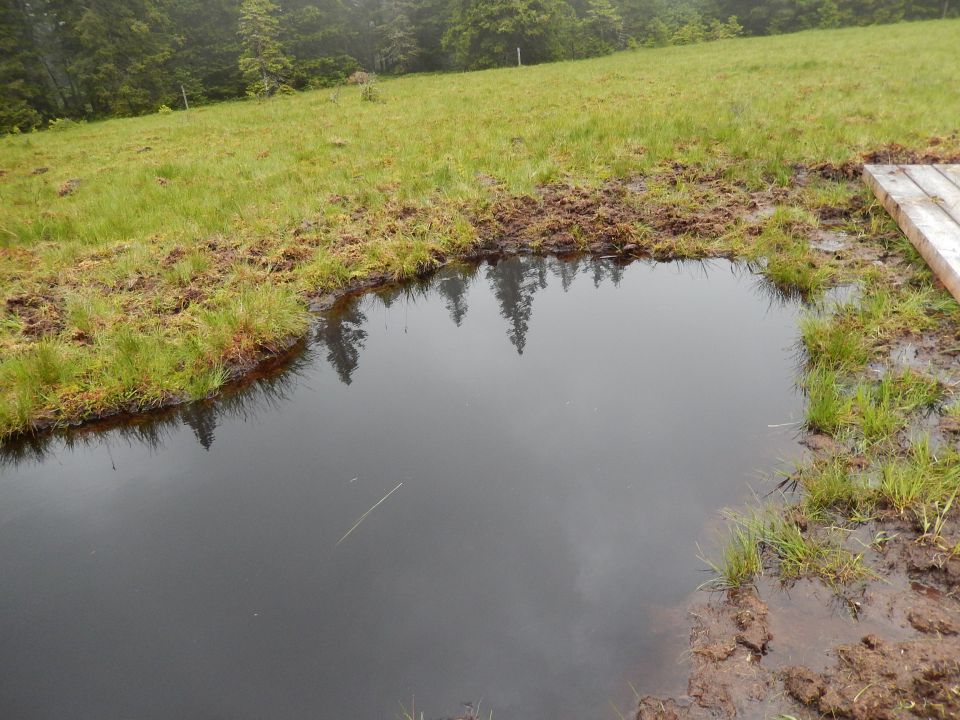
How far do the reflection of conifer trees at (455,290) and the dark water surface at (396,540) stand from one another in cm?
111

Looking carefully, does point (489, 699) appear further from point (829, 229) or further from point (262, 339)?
point (829, 229)

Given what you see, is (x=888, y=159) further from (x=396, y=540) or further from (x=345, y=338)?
(x=396, y=540)

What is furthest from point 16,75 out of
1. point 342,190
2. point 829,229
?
point 829,229

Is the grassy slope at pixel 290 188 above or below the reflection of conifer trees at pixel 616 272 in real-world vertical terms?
above

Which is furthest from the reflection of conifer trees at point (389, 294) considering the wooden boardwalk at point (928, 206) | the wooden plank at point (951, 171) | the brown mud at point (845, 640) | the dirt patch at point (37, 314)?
the wooden plank at point (951, 171)

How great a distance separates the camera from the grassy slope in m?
4.87

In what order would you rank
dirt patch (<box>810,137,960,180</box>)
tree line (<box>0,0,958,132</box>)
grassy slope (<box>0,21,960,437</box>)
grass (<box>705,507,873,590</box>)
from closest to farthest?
grass (<box>705,507,873,590</box>)
grassy slope (<box>0,21,960,437</box>)
dirt patch (<box>810,137,960,180</box>)
tree line (<box>0,0,958,132</box>)

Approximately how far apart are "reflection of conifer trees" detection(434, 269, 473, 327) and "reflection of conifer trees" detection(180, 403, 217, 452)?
2.23 m

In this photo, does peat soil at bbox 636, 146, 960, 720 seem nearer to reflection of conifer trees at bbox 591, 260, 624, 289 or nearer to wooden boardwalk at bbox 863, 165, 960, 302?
wooden boardwalk at bbox 863, 165, 960, 302

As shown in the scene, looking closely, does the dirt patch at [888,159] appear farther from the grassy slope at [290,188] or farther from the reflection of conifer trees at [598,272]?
the reflection of conifer trees at [598,272]

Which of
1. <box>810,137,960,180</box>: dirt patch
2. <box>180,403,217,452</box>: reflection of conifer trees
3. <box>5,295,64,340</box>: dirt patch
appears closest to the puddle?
<box>810,137,960,180</box>: dirt patch

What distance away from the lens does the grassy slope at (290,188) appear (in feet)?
16.0

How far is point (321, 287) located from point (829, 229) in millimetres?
5624

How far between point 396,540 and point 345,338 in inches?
107
